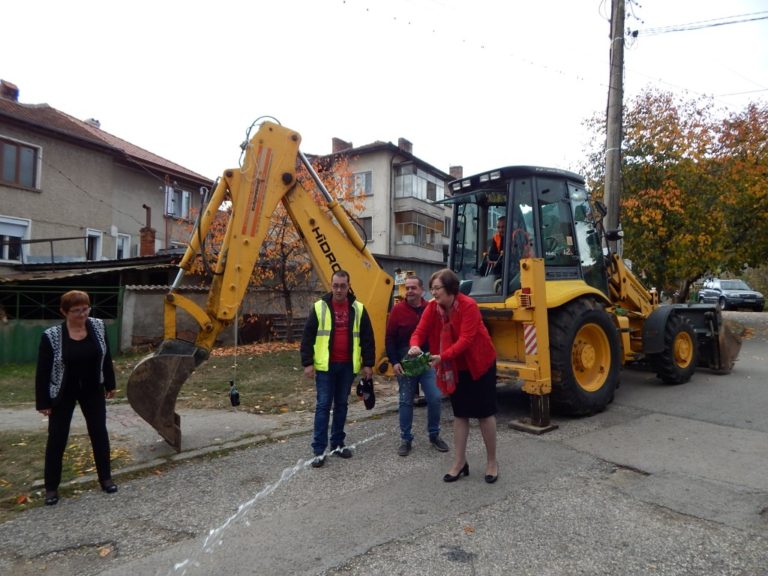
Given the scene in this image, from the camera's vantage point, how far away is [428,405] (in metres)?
5.33

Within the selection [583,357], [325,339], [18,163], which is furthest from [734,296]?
[18,163]

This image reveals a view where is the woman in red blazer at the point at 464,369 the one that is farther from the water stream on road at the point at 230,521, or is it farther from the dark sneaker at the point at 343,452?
the water stream on road at the point at 230,521

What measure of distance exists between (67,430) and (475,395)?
10.9 ft

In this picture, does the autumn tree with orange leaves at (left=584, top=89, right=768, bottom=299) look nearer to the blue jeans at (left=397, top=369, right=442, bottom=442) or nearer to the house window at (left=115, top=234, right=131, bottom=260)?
the blue jeans at (left=397, top=369, right=442, bottom=442)

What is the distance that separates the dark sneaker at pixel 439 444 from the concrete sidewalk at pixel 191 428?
1255 millimetres

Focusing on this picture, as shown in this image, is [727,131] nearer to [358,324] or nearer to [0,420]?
[358,324]

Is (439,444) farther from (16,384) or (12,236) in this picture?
(12,236)

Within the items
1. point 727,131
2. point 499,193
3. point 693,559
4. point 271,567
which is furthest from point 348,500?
point 727,131

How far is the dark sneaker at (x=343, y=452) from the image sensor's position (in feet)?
16.7

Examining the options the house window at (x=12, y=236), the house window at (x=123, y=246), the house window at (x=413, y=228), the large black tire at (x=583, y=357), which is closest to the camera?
the large black tire at (x=583, y=357)

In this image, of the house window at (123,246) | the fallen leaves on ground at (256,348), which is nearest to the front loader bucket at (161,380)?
the fallen leaves on ground at (256,348)

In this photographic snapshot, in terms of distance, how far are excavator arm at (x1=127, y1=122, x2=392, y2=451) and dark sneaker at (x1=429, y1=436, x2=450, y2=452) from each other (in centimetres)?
Result: 199

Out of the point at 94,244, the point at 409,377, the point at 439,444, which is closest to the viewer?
the point at 439,444

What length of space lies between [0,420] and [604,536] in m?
7.32
